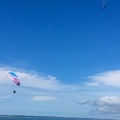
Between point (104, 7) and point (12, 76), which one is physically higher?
point (104, 7)

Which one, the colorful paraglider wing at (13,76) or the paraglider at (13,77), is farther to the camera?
the colorful paraglider wing at (13,76)

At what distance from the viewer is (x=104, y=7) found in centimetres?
4816

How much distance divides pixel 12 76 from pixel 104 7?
32330mm

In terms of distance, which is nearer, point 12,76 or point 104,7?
point 104,7

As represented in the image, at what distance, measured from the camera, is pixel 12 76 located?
70438mm

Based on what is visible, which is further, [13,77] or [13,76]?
[13,76]

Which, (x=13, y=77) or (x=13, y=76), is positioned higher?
(x=13, y=76)

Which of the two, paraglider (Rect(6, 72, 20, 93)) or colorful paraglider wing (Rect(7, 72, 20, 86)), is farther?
colorful paraglider wing (Rect(7, 72, 20, 86))
